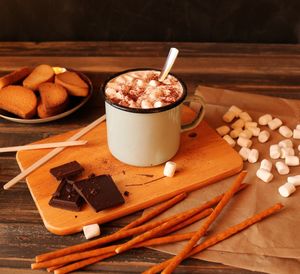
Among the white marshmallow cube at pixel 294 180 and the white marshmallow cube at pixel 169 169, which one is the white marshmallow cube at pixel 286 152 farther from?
the white marshmallow cube at pixel 169 169

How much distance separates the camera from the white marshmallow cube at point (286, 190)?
88 centimetres

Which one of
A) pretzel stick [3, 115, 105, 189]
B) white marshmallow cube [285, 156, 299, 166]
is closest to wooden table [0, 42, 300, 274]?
pretzel stick [3, 115, 105, 189]

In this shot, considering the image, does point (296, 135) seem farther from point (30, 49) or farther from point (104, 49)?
point (30, 49)

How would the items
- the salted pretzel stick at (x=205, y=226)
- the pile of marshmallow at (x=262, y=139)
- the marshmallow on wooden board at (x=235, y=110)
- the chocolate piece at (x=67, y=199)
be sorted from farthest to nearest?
the marshmallow on wooden board at (x=235, y=110), the pile of marshmallow at (x=262, y=139), the chocolate piece at (x=67, y=199), the salted pretzel stick at (x=205, y=226)

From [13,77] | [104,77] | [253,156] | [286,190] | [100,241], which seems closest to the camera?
[100,241]

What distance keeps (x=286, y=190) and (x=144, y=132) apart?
0.32 metres

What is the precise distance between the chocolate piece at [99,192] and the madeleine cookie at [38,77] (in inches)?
18.0

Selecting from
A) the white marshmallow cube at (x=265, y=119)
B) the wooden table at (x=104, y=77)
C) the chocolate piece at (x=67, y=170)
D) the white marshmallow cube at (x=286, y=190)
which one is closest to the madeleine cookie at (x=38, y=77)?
the wooden table at (x=104, y=77)

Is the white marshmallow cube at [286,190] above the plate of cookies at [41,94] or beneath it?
above

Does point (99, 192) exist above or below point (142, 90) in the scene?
below

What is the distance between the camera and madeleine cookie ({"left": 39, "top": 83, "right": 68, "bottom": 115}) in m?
1.10

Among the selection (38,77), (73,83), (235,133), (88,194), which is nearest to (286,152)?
(235,133)

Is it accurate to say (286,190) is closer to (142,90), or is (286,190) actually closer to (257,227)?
(257,227)

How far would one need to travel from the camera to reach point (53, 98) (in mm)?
1122
